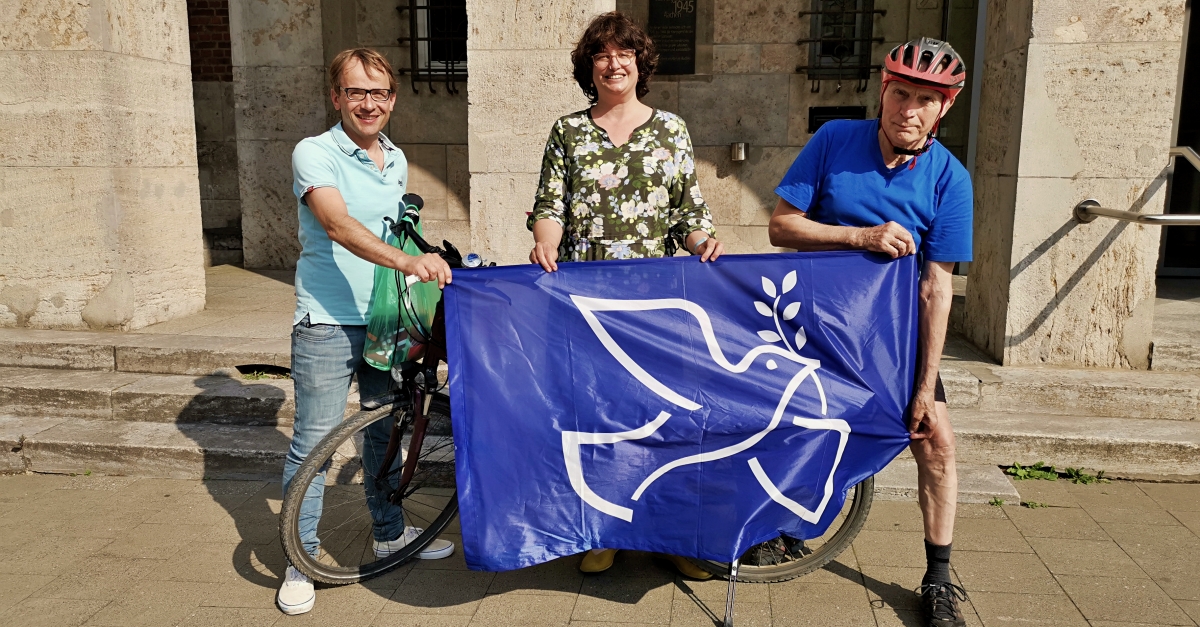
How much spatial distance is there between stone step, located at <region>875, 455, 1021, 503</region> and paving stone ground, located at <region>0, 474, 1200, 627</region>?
2.4 inches

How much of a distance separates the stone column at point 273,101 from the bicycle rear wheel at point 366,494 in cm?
537

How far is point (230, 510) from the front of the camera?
4.38m

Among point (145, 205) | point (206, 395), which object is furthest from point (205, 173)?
point (206, 395)

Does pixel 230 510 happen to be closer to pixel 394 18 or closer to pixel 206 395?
pixel 206 395

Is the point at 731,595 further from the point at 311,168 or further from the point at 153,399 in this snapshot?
the point at 153,399

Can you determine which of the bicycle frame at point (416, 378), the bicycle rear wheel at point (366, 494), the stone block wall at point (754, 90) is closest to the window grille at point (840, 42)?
the stone block wall at point (754, 90)

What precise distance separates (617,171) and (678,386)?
2.77 feet

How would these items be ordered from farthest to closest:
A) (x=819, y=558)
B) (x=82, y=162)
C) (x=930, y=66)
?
(x=82, y=162) → (x=819, y=558) → (x=930, y=66)

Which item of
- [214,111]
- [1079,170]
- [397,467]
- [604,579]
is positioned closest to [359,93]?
[397,467]

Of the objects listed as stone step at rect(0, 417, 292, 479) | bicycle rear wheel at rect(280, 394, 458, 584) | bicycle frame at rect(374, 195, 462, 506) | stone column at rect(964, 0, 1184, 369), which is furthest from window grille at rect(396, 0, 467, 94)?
bicycle frame at rect(374, 195, 462, 506)

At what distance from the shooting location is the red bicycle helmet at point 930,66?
9.88ft

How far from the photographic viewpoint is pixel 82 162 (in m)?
6.09

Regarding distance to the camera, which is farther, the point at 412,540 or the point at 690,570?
the point at 412,540

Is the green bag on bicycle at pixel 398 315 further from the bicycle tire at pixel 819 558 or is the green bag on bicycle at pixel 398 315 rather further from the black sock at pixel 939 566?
the black sock at pixel 939 566
